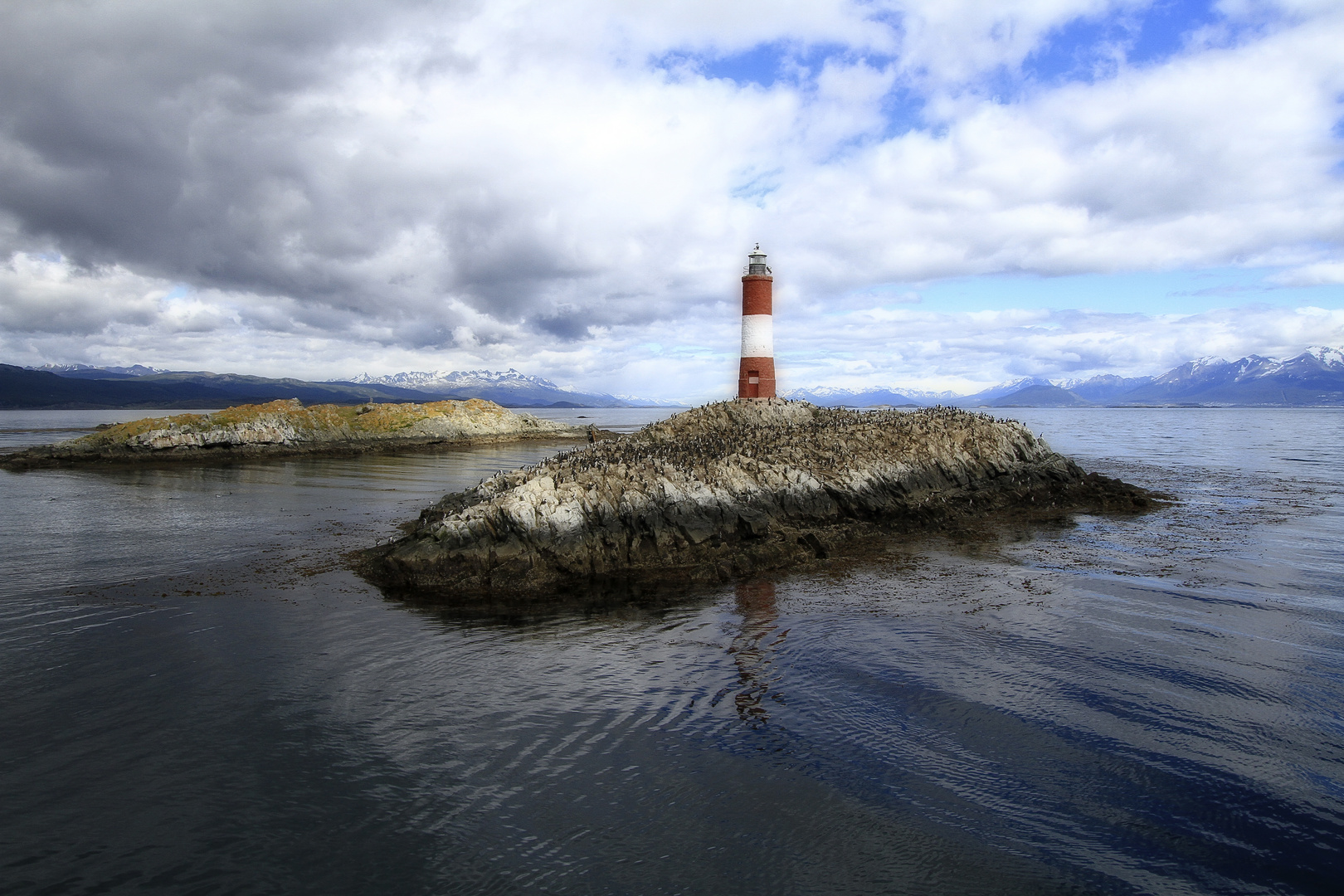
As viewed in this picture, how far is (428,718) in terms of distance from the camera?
32.8 feet

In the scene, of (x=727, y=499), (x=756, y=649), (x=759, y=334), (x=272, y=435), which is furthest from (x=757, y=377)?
(x=272, y=435)

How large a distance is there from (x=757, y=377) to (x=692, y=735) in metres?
25.6

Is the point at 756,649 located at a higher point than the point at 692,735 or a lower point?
higher

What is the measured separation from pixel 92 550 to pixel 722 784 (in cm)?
2115

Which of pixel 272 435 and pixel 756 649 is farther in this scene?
pixel 272 435

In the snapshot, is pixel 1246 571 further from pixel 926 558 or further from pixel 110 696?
pixel 110 696

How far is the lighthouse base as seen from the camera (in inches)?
1325

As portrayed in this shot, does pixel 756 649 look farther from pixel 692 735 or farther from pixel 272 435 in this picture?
pixel 272 435

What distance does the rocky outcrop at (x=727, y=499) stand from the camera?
694 inches

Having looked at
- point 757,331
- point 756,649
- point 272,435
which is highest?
point 757,331

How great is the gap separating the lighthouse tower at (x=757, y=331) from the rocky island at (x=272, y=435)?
21.4 m

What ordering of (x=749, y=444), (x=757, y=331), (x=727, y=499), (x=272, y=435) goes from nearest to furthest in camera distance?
1. (x=727, y=499)
2. (x=749, y=444)
3. (x=757, y=331)
4. (x=272, y=435)

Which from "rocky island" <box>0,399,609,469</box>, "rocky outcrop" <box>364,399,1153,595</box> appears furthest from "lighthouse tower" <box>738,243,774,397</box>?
"rocky island" <box>0,399,609,469</box>

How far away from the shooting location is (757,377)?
33.7 meters
